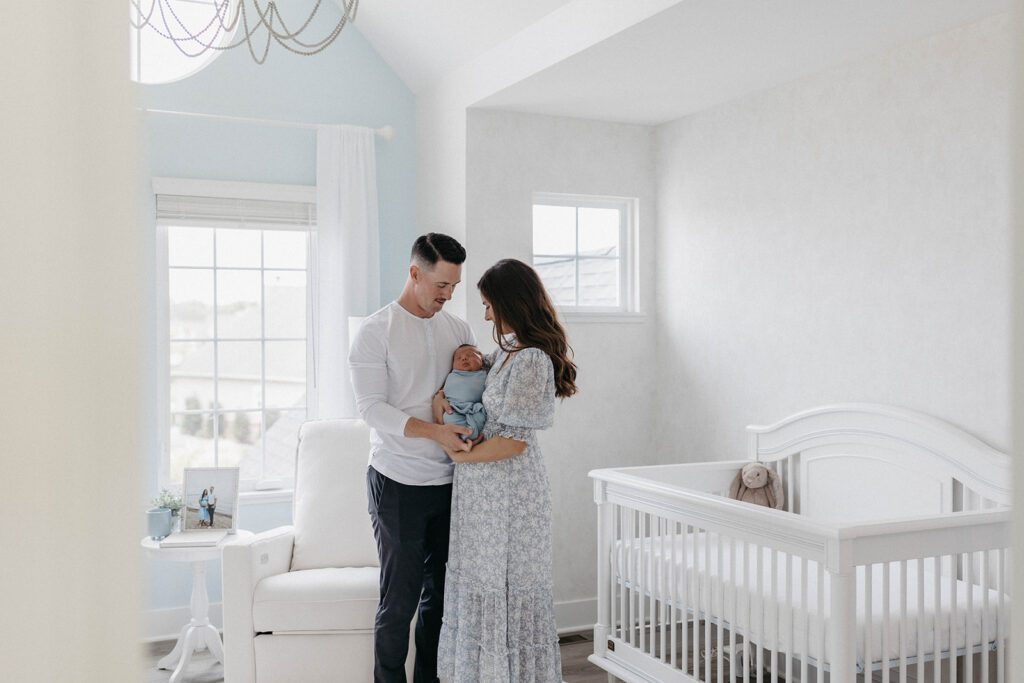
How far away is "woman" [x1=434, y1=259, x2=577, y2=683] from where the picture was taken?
2471mm

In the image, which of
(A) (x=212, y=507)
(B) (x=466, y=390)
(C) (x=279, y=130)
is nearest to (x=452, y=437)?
(B) (x=466, y=390)

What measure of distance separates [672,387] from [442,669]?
74.4 inches

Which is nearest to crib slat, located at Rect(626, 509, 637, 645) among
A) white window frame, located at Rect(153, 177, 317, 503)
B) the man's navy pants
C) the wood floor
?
the wood floor

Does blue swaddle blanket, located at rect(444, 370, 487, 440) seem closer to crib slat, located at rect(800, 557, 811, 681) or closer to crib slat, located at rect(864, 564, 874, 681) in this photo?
crib slat, located at rect(800, 557, 811, 681)

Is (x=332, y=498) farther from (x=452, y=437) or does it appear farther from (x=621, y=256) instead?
(x=621, y=256)

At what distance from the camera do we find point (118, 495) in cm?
36

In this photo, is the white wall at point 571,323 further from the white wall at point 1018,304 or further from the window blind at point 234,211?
the white wall at point 1018,304

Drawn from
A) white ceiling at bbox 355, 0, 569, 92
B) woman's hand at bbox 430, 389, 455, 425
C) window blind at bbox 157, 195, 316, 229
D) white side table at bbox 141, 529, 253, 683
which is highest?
white ceiling at bbox 355, 0, 569, 92

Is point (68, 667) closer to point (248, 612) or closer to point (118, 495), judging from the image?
point (118, 495)

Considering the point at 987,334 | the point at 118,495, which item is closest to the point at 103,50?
the point at 118,495

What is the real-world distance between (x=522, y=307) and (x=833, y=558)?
103 cm

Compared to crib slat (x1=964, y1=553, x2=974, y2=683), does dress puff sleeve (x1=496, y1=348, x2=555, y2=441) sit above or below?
above

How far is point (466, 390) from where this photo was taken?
8.45 ft

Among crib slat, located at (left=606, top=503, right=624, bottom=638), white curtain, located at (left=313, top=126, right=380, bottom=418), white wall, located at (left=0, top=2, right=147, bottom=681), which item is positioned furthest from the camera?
white curtain, located at (left=313, top=126, right=380, bottom=418)
